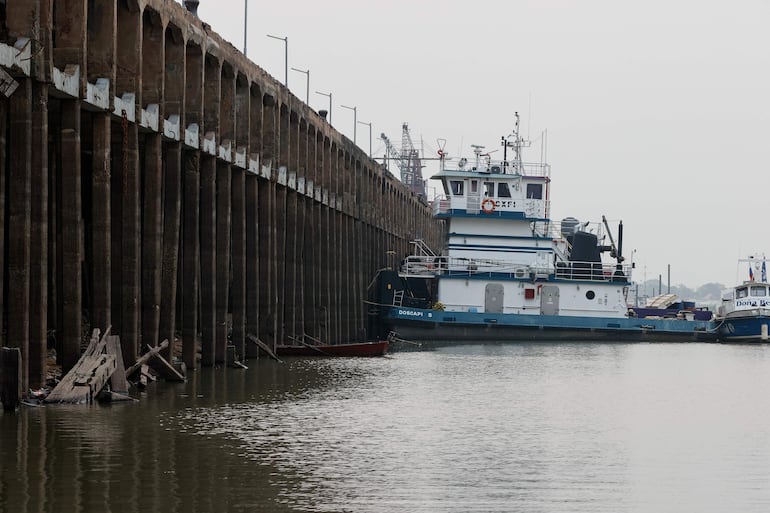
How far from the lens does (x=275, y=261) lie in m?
38.0

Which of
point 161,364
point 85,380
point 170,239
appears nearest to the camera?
point 85,380

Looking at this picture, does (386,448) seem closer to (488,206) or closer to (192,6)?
(192,6)

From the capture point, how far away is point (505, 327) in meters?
58.8

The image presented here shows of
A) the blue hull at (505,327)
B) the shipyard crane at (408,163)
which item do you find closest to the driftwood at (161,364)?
the blue hull at (505,327)

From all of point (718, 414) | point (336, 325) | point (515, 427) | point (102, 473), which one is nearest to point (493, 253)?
point (336, 325)

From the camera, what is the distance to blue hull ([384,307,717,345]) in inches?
2280

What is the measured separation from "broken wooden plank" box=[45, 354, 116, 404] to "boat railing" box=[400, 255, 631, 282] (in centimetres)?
3855

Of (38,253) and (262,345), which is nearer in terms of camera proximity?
(38,253)

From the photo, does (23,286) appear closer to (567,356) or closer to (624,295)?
(567,356)

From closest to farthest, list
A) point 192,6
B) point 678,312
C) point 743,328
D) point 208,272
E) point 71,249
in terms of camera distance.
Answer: point 71,249 → point 208,272 → point 192,6 → point 743,328 → point 678,312

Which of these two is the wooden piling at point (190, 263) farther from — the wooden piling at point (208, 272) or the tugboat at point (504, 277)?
the tugboat at point (504, 277)

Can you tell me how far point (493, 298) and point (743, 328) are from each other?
51.2ft

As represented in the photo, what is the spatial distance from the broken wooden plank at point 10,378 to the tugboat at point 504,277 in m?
39.7

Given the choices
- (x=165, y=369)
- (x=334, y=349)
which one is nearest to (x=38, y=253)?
(x=165, y=369)
